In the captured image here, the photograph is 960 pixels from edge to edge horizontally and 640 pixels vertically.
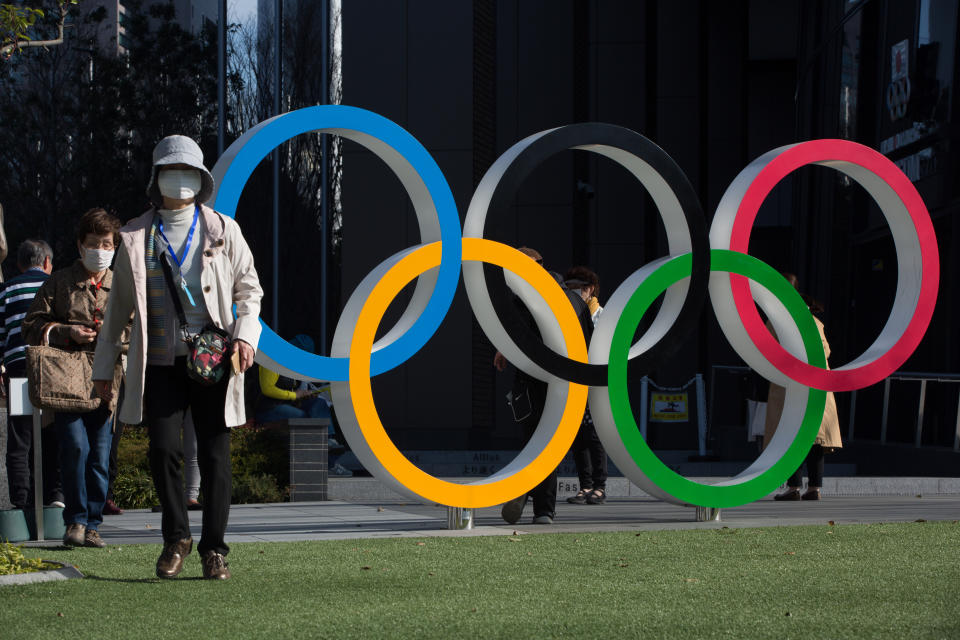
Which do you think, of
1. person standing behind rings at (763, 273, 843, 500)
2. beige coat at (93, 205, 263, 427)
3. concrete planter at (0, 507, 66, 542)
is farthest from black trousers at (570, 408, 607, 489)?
beige coat at (93, 205, 263, 427)

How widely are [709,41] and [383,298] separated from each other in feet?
53.8

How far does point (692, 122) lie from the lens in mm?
22281

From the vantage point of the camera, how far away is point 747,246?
9.60 metres

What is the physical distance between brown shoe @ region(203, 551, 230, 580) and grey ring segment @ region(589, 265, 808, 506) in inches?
139

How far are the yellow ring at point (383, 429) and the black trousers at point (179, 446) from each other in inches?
80.5

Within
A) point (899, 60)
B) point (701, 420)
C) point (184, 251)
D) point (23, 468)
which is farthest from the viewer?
point (899, 60)

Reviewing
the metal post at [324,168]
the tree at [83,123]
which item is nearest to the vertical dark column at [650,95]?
the metal post at [324,168]

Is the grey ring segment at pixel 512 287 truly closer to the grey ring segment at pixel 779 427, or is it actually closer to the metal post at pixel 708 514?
the grey ring segment at pixel 779 427

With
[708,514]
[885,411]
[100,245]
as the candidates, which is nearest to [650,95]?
[885,411]

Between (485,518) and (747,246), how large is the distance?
2.78 metres

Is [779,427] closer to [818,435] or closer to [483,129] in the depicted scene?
[818,435]

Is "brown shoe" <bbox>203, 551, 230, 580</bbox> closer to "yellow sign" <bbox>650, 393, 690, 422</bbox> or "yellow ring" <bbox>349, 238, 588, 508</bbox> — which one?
"yellow ring" <bbox>349, 238, 588, 508</bbox>

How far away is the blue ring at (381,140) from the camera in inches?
308

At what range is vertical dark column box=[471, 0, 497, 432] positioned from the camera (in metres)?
19.2
